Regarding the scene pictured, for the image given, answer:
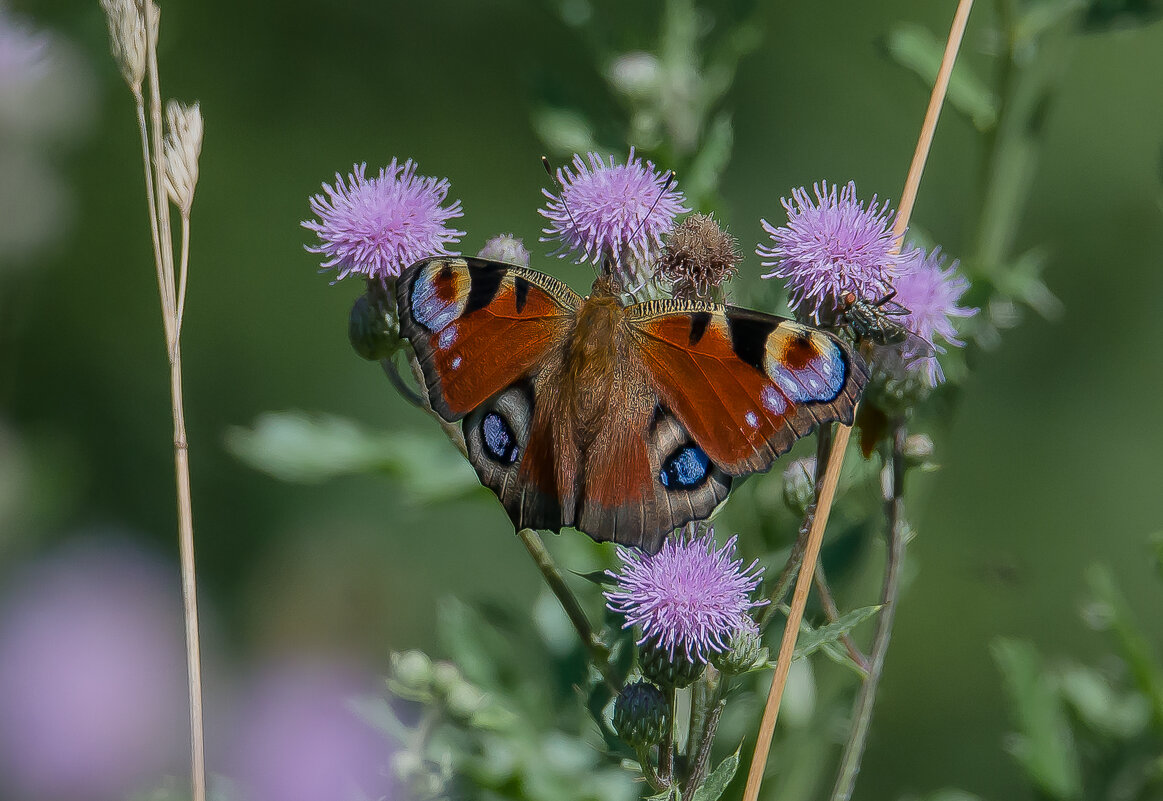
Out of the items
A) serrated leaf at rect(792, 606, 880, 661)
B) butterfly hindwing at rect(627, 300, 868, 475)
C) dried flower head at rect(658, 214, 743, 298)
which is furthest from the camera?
dried flower head at rect(658, 214, 743, 298)

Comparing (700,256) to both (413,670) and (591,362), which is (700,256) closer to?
(591,362)

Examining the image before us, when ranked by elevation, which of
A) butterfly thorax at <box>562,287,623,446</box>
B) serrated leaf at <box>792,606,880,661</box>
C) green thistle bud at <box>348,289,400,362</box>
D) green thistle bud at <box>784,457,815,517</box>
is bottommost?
serrated leaf at <box>792,606,880,661</box>

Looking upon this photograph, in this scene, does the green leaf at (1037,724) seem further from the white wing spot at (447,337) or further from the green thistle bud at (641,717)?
the white wing spot at (447,337)

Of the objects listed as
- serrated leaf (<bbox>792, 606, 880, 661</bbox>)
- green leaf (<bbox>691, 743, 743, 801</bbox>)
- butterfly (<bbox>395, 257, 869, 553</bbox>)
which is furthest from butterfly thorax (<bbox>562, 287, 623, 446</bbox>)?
green leaf (<bbox>691, 743, 743, 801</bbox>)

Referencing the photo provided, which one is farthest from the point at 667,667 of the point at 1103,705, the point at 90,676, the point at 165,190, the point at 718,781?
the point at 90,676

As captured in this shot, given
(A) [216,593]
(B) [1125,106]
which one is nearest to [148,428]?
(A) [216,593]

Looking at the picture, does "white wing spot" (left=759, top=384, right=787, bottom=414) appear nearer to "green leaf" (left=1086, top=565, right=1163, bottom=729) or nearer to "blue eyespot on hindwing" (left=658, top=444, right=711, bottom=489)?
"blue eyespot on hindwing" (left=658, top=444, right=711, bottom=489)
